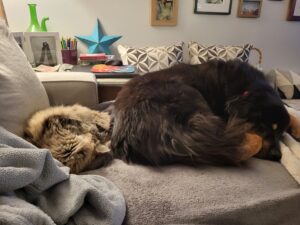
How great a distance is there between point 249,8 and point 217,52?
56cm

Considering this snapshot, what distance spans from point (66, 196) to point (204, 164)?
0.47 metres

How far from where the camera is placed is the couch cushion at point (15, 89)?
785 millimetres

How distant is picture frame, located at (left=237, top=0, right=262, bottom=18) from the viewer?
228 cm

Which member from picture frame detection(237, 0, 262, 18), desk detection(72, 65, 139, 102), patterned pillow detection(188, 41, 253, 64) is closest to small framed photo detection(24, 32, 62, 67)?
desk detection(72, 65, 139, 102)

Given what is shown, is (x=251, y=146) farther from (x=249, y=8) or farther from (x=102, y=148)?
(x=249, y=8)

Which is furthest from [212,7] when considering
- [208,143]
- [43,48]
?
[208,143]

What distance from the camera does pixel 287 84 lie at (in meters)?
2.34

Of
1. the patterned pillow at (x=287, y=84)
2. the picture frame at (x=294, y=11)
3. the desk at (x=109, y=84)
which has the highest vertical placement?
the picture frame at (x=294, y=11)

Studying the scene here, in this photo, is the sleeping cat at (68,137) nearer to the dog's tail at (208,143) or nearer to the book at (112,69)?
the dog's tail at (208,143)

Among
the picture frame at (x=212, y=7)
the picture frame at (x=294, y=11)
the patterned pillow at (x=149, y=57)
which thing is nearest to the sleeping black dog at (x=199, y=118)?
the patterned pillow at (x=149, y=57)

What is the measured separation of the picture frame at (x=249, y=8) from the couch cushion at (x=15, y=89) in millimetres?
1992

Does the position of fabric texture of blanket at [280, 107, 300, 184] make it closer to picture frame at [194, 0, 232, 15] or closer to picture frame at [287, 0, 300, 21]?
picture frame at [194, 0, 232, 15]

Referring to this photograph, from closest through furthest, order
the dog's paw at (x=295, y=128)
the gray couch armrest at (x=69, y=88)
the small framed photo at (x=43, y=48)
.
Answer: the dog's paw at (x=295, y=128) < the gray couch armrest at (x=69, y=88) < the small framed photo at (x=43, y=48)

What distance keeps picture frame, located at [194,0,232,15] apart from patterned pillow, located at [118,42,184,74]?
464mm
